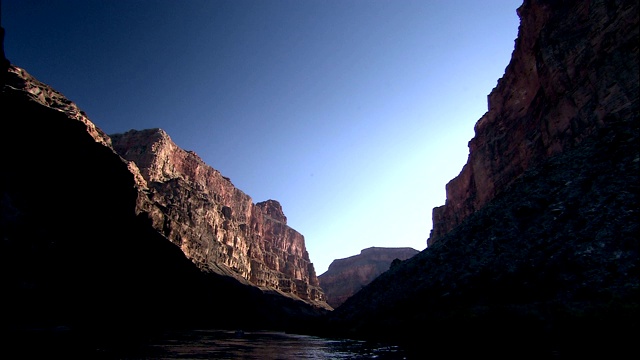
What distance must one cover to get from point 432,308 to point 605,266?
708 centimetres

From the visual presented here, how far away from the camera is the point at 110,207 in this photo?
57.2 metres

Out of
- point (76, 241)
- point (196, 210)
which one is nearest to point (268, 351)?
point (76, 241)

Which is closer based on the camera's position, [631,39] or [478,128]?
[631,39]

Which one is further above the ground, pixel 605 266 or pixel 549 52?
pixel 549 52

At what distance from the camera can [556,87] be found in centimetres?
4650

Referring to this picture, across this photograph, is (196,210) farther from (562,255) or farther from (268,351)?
(562,255)

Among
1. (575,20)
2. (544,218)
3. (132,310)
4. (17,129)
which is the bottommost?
(132,310)

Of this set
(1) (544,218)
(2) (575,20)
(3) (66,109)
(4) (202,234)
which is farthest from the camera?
(4) (202,234)

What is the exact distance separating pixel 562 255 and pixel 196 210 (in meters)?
111

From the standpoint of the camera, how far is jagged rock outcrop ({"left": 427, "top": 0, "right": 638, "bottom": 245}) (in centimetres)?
3488

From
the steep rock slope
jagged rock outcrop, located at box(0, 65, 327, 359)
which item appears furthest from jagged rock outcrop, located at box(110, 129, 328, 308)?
the steep rock slope

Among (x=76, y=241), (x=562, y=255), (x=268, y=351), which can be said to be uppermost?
(x=76, y=241)

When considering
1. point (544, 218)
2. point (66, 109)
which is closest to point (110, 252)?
point (66, 109)

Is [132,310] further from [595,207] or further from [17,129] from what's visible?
[595,207]
